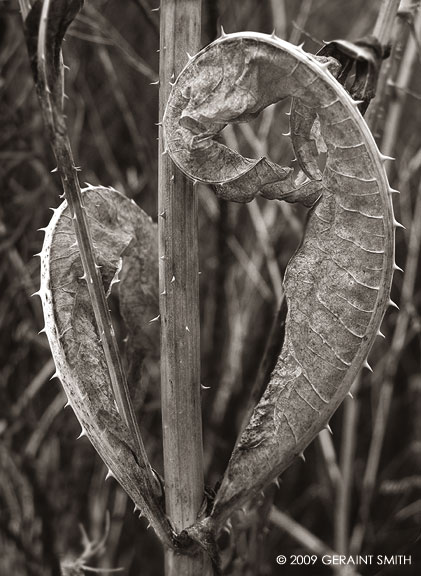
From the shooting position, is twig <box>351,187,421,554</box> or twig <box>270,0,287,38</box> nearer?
twig <box>351,187,421,554</box>

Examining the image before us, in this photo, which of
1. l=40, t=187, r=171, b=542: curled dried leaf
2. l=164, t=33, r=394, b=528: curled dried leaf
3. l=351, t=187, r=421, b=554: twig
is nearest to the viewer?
l=164, t=33, r=394, b=528: curled dried leaf

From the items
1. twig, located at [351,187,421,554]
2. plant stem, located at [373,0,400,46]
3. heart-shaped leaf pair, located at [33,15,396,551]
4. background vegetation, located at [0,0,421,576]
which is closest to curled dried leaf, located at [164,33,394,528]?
heart-shaped leaf pair, located at [33,15,396,551]

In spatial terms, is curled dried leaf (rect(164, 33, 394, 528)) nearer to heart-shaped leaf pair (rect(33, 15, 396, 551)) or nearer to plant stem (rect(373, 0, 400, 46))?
heart-shaped leaf pair (rect(33, 15, 396, 551))

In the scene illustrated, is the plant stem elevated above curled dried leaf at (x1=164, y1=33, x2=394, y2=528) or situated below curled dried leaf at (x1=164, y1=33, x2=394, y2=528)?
above

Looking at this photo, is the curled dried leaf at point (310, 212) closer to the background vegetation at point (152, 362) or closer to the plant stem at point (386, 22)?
the plant stem at point (386, 22)

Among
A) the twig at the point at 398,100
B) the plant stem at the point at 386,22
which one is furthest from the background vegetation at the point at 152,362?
the plant stem at the point at 386,22

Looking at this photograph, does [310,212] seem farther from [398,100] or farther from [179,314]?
[398,100]
